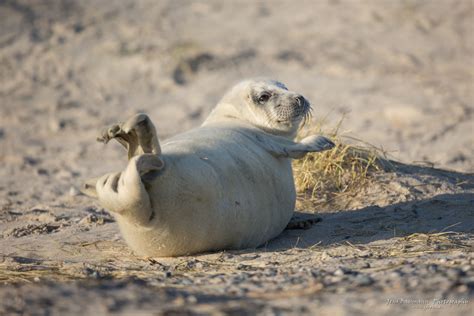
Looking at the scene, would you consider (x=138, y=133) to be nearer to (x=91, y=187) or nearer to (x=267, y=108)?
(x=91, y=187)

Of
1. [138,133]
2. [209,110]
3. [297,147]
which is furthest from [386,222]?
[209,110]

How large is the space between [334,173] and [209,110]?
168 inches

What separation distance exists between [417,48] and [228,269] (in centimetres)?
872

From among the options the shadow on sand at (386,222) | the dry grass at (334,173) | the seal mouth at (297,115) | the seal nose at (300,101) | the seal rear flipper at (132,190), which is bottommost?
the shadow on sand at (386,222)

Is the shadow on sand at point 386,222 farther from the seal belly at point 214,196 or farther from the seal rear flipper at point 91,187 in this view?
the seal rear flipper at point 91,187

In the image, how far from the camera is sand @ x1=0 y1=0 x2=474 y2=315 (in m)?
4.01

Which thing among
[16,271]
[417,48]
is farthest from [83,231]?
[417,48]

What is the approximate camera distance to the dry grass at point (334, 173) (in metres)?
6.80

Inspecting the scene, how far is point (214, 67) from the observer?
482 inches

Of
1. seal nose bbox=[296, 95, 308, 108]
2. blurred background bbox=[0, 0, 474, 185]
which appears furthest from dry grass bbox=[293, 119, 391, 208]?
blurred background bbox=[0, 0, 474, 185]

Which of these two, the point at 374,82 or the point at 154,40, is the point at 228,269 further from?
the point at 154,40

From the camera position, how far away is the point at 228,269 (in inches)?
190

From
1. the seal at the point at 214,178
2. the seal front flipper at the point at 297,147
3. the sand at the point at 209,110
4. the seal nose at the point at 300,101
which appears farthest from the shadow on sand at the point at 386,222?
the seal nose at the point at 300,101

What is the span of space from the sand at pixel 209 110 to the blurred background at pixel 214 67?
0.03 meters
